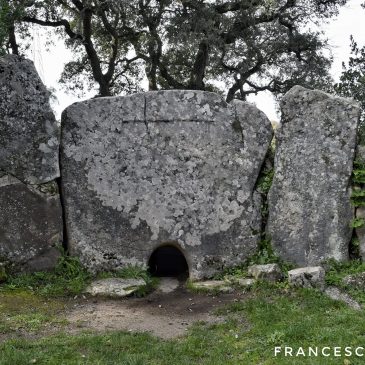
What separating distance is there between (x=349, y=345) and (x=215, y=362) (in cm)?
154

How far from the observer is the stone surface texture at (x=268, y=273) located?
8.56 m

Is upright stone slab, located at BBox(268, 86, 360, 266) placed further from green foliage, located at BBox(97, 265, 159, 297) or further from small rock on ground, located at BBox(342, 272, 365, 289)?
green foliage, located at BBox(97, 265, 159, 297)

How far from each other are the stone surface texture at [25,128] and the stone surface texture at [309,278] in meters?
4.45

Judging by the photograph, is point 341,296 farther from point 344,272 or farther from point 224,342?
point 224,342

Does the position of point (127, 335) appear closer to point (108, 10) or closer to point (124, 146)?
point (124, 146)

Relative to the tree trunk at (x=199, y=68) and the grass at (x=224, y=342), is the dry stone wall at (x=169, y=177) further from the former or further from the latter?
the tree trunk at (x=199, y=68)

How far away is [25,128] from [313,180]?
17.0 feet

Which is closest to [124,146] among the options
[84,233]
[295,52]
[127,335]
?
[84,233]

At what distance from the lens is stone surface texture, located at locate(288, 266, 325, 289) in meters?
8.03

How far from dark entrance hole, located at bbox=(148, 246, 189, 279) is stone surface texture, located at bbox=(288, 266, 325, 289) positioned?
276 centimetres

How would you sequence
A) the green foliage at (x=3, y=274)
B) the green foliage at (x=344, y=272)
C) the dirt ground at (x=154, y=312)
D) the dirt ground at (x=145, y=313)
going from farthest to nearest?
the green foliage at (x=3, y=274), the green foliage at (x=344, y=272), the dirt ground at (x=154, y=312), the dirt ground at (x=145, y=313)

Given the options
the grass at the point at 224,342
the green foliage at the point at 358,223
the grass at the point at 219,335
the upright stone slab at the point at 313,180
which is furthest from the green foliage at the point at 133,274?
the green foliage at the point at 358,223

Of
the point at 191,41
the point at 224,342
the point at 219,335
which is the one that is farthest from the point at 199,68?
the point at 224,342

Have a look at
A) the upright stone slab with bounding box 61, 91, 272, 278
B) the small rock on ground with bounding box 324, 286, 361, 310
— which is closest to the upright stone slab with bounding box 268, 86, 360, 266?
the upright stone slab with bounding box 61, 91, 272, 278
